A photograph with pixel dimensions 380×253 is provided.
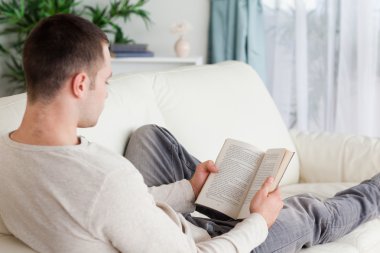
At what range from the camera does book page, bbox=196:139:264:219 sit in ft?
5.86

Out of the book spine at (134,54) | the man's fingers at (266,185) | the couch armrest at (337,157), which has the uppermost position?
the man's fingers at (266,185)

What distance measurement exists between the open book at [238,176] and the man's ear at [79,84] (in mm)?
593

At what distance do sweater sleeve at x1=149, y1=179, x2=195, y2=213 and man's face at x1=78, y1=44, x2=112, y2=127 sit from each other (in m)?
0.51

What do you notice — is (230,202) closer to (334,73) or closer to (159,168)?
(159,168)

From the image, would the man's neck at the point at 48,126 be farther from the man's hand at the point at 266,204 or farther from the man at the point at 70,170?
the man's hand at the point at 266,204

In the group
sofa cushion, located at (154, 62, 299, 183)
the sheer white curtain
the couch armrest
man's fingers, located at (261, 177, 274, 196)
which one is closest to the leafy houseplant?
the sheer white curtain

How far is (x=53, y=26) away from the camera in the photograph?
1331 mm

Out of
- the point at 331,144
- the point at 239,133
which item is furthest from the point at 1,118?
the point at 331,144

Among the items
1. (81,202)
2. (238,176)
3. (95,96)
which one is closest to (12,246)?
(81,202)

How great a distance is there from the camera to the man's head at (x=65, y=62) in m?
1.31

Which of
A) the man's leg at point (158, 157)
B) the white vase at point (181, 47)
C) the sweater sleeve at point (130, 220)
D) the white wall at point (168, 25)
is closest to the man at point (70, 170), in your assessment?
the sweater sleeve at point (130, 220)

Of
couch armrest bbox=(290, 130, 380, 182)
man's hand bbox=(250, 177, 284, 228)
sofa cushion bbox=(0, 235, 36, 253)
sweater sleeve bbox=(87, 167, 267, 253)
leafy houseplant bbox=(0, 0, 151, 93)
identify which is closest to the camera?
sweater sleeve bbox=(87, 167, 267, 253)

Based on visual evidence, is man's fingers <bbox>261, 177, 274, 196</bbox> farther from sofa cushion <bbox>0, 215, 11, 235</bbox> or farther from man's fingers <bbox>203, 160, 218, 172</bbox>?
sofa cushion <bbox>0, 215, 11, 235</bbox>

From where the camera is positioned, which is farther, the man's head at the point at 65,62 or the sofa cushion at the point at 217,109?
the sofa cushion at the point at 217,109
